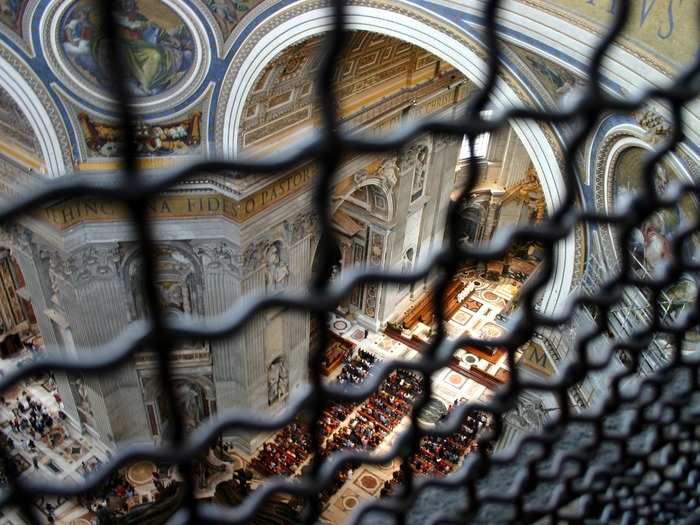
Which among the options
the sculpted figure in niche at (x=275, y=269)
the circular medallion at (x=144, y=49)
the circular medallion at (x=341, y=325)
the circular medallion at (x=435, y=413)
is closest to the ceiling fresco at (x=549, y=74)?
the circular medallion at (x=144, y=49)

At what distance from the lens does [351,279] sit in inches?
71.5

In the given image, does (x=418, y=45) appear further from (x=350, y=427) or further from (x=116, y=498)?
(x=116, y=498)

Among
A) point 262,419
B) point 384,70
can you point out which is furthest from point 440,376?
point 262,419

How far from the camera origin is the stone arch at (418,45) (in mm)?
8375

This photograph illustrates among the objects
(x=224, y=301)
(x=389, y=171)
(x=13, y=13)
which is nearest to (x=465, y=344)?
(x=13, y=13)

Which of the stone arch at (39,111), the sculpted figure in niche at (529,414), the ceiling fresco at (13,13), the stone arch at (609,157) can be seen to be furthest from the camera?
the stone arch at (39,111)

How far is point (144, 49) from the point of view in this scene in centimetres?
1087

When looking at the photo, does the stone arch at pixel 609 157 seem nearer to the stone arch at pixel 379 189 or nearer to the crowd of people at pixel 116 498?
the stone arch at pixel 379 189

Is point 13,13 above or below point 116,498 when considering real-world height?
above

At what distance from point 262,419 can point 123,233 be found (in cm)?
1096

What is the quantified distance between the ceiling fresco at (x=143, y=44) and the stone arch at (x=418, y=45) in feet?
3.17

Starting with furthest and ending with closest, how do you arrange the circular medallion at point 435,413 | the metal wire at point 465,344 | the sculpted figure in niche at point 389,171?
the circular medallion at point 435,413 → the sculpted figure in niche at point 389,171 → the metal wire at point 465,344

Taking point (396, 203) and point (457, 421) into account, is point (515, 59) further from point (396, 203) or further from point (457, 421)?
point (396, 203)

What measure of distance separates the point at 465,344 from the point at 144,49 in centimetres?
1028
